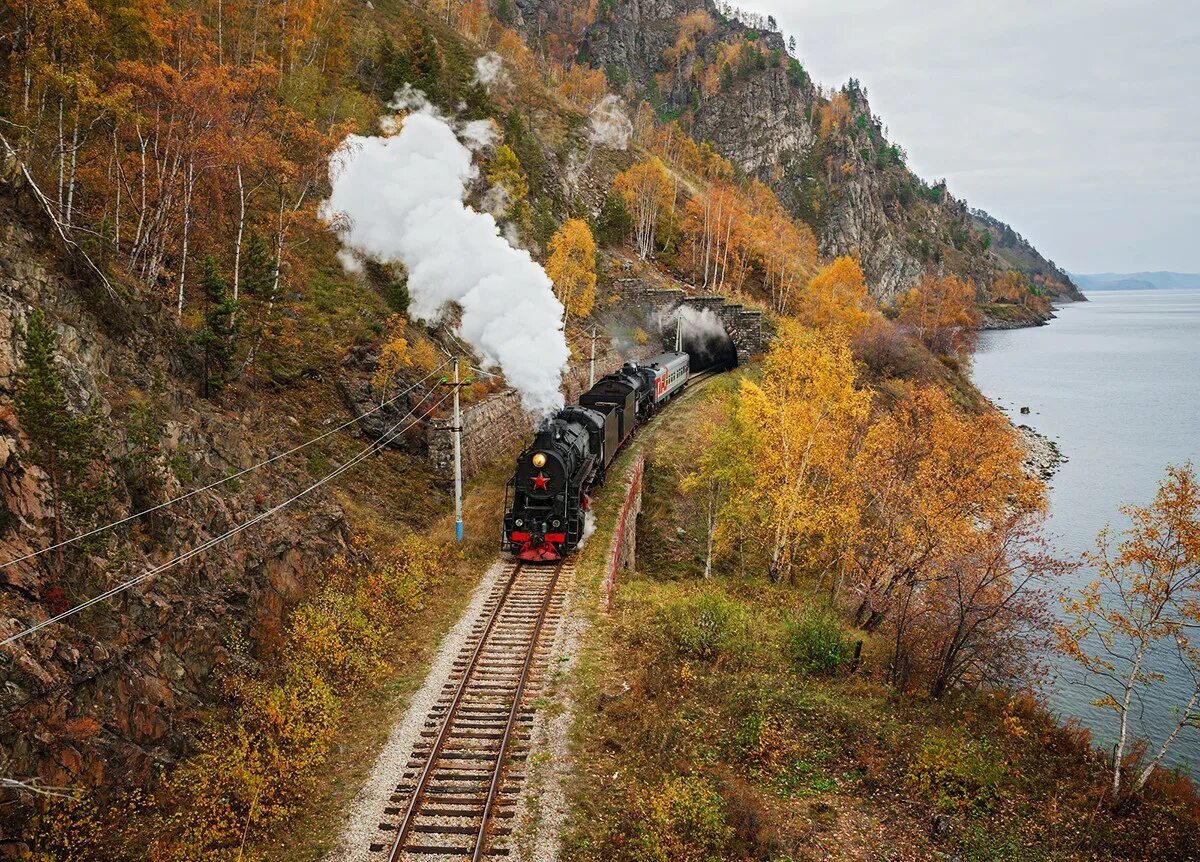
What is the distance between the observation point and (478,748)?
13758 mm

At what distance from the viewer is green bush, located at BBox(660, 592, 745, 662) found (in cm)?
1800

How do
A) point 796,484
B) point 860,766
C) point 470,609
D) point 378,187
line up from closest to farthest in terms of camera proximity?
1. point 860,766
2. point 470,609
3. point 796,484
4. point 378,187

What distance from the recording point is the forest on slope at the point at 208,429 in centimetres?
1121

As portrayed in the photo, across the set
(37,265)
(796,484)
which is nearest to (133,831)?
(37,265)

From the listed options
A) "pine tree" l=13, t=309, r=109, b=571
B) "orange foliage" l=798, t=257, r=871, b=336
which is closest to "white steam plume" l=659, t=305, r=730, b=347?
"orange foliage" l=798, t=257, r=871, b=336

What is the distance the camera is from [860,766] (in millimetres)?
14000

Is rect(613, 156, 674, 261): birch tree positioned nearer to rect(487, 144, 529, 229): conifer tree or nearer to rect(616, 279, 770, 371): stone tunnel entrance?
rect(616, 279, 770, 371): stone tunnel entrance

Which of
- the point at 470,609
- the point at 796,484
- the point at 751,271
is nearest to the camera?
the point at 470,609

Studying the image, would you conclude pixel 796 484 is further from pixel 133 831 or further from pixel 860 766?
pixel 133 831

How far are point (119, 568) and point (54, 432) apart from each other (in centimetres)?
272

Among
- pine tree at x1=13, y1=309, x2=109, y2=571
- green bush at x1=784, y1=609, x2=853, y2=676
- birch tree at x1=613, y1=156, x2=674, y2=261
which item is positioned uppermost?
birch tree at x1=613, y1=156, x2=674, y2=261

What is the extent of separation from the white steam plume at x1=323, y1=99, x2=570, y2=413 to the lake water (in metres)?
21.6

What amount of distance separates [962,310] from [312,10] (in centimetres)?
7692

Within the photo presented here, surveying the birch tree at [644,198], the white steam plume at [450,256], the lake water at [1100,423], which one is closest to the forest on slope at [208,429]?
the white steam plume at [450,256]
